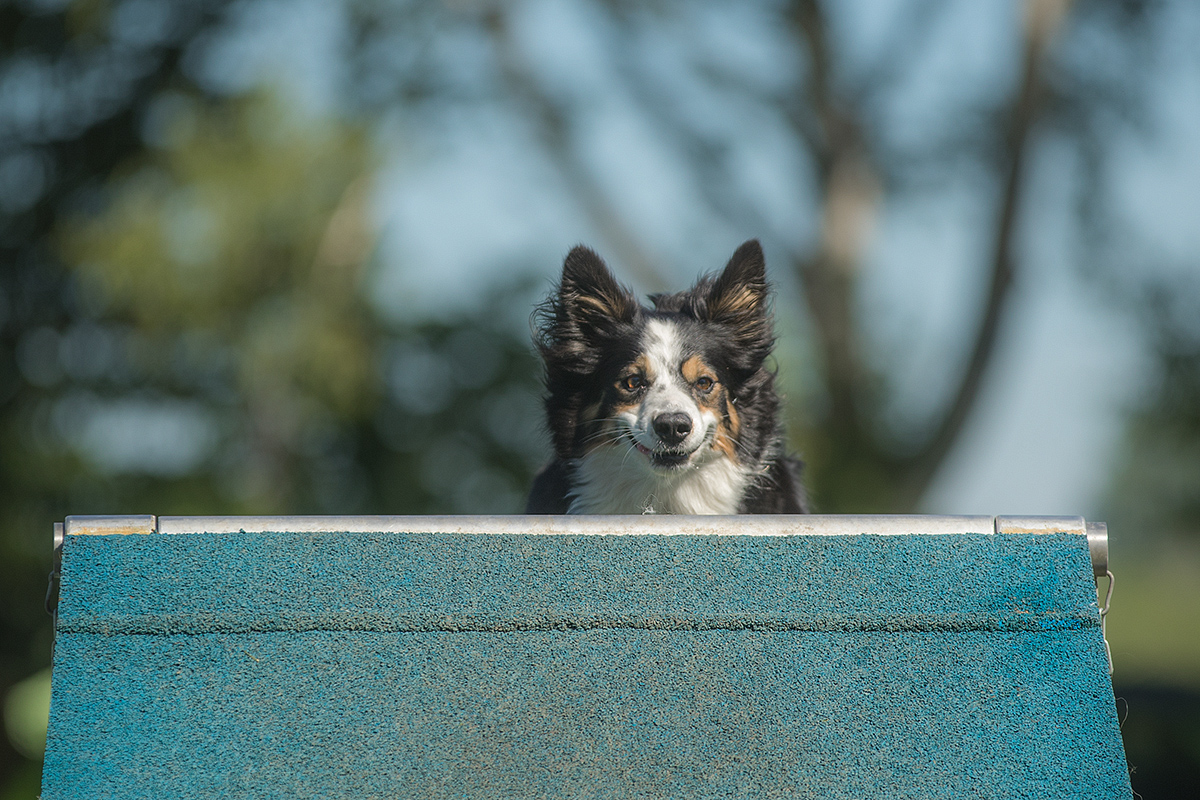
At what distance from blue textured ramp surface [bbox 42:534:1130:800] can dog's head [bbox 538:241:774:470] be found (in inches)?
40.4

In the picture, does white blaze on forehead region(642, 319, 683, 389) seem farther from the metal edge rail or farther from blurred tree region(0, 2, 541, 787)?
blurred tree region(0, 2, 541, 787)

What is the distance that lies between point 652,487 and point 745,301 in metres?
0.77

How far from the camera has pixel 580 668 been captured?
2.44m

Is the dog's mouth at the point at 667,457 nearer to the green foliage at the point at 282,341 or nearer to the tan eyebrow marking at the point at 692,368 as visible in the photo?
the tan eyebrow marking at the point at 692,368

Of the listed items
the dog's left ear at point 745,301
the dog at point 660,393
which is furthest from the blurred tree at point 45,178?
the dog's left ear at point 745,301

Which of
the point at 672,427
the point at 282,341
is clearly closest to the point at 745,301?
the point at 672,427

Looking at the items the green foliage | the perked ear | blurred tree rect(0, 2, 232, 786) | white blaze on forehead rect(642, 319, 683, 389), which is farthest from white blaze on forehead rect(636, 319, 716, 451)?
blurred tree rect(0, 2, 232, 786)

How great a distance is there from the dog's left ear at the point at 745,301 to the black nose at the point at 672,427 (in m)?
0.56

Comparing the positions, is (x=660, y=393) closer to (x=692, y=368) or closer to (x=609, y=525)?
(x=692, y=368)

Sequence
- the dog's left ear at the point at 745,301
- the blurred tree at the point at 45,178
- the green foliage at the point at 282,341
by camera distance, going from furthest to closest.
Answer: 1. the green foliage at the point at 282,341
2. the blurred tree at the point at 45,178
3. the dog's left ear at the point at 745,301

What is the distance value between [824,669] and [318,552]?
1224mm

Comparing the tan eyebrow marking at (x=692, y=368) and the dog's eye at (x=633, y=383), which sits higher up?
the tan eyebrow marking at (x=692, y=368)

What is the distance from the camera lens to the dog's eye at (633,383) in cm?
360

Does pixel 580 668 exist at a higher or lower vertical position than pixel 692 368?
lower
